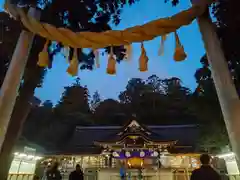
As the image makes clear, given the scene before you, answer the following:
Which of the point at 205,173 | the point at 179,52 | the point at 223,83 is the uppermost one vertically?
the point at 179,52

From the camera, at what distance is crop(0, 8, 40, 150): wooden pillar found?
A: 7.80 ft

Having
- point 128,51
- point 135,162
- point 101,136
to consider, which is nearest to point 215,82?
point 128,51

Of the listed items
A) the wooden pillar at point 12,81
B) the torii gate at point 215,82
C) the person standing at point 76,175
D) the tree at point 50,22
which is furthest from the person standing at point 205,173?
the person standing at point 76,175

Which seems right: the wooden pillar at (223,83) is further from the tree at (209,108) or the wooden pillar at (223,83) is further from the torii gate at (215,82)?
the tree at (209,108)

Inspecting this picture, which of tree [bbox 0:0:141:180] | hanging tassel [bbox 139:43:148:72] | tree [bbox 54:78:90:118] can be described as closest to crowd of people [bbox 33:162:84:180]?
tree [bbox 0:0:141:180]

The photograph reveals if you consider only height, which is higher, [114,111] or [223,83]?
[114,111]

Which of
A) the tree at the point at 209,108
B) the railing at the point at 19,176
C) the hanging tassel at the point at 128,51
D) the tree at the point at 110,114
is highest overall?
the tree at the point at 110,114

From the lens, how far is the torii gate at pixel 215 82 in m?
2.11

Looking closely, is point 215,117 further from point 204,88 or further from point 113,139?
point 113,139

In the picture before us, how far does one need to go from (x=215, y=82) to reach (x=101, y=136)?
45.1 ft

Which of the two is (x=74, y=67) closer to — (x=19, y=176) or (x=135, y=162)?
(x=19, y=176)

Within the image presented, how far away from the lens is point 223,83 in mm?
2293

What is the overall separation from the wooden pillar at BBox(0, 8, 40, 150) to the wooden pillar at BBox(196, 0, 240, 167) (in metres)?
2.23

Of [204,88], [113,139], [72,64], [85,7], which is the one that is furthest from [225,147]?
[72,64]
